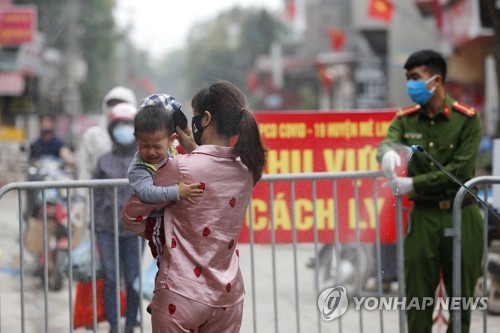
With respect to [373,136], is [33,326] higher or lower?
lower

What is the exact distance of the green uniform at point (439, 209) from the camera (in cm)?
584

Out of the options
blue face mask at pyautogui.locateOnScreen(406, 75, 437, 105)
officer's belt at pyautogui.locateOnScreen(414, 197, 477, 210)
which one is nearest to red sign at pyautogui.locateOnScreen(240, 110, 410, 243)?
officer's belt at pyautogui.locateOnScreen(414, 197, 477, 210)

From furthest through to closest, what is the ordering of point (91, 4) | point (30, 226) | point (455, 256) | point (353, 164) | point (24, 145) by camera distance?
point (91, 4), point (24, 145), point (30, 226), point (353, 164), point (455, 256)

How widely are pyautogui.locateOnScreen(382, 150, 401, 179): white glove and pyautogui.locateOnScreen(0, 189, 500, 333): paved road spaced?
785 millimetres

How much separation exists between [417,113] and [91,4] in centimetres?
4517

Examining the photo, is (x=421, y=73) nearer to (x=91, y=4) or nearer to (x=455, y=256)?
(x=455, y=256)

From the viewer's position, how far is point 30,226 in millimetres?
9227

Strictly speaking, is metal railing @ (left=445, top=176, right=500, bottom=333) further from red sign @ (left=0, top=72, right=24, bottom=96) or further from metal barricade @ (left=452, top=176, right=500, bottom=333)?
red sign @ (left=0, top=72, right=24, bottom=96)

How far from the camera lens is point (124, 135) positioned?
23.0 ft

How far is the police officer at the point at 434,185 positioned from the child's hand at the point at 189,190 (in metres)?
1.99

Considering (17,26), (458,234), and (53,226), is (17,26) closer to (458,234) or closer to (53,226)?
(53,226)

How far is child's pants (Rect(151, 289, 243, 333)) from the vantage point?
3.99 meters

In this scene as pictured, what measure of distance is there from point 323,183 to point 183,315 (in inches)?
85.8

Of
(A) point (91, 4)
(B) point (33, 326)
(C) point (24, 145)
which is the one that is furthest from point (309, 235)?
(A) point (91, 4)
